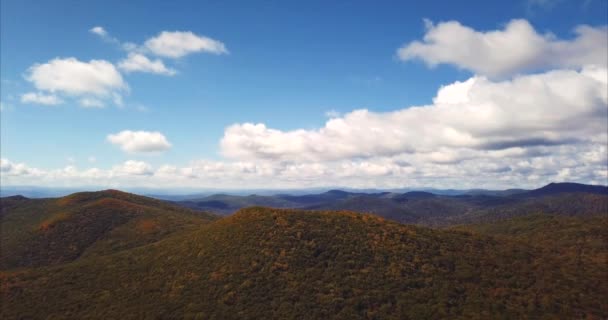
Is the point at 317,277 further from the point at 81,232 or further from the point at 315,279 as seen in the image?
the point at 81,232

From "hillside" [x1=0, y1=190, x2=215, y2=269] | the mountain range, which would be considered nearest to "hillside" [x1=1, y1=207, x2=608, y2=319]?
the mountain range

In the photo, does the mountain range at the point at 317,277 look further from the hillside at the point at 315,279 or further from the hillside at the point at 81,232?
the hillside at the point at 81,232

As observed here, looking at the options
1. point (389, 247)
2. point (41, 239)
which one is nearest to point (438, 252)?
point (389, 247)

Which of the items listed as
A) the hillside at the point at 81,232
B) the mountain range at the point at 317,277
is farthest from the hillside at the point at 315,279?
the hillside at the point at 81,232

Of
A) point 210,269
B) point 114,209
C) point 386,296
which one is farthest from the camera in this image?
point 114,209

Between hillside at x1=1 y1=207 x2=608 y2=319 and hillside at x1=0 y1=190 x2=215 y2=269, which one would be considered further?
hillside at x1=0 y1=190 x2=215 y2=269

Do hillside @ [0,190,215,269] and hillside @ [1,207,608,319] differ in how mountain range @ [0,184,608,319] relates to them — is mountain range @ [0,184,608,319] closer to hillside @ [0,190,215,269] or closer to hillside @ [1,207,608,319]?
hillside @ [1,207,608,319]

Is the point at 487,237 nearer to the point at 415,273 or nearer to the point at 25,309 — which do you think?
the point at 415,273

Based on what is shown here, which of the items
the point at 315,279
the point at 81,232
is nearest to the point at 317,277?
the point at 315,279
